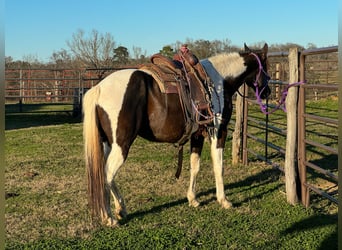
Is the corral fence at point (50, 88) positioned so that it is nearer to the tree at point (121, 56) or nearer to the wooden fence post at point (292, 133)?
the tree at point (121, 56)

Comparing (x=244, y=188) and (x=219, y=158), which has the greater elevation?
(x=219, y=158)

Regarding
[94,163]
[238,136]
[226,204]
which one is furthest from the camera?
[238,136]

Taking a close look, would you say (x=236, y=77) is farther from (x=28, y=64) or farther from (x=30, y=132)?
(x=28, y=64)

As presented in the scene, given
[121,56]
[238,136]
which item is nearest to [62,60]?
[121,56]

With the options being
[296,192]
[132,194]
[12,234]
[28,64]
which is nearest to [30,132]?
[132,194]

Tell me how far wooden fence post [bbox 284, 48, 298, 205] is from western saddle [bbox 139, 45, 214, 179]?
0.97 m

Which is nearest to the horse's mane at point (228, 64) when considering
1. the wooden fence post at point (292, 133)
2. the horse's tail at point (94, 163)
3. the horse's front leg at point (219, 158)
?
the wooden fence post at point (292, 133)

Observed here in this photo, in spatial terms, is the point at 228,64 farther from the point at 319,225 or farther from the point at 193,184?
the point at 319,225

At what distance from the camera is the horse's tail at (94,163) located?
11.3 ft

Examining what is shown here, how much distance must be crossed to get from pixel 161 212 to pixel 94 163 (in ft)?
3.13

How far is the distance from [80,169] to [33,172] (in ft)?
2.27

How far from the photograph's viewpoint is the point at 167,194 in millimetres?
4570

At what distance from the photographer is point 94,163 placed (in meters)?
3.48

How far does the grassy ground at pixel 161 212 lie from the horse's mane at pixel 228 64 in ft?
4.85
